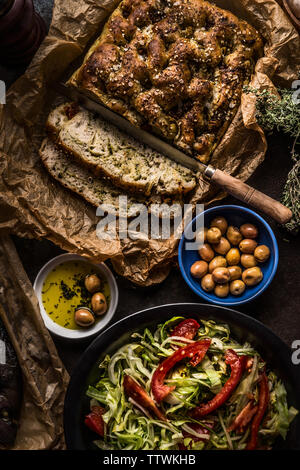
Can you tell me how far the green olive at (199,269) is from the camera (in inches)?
139

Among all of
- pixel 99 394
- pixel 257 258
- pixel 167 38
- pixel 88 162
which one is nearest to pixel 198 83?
pixel 167 38

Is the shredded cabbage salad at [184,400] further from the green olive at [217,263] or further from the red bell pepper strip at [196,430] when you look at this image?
the green olive at [217,263]

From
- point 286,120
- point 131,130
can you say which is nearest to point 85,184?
point 131,130

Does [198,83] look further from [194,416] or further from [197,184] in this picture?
[194,416]

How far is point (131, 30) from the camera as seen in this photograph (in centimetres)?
348

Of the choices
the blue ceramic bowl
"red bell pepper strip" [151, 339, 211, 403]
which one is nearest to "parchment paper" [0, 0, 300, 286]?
the blue ceramic bowl

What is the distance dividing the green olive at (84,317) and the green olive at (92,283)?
0.48ft

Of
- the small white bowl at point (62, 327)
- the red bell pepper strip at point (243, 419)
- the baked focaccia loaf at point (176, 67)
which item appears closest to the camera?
the red bell pepper strip at point (243, 419)

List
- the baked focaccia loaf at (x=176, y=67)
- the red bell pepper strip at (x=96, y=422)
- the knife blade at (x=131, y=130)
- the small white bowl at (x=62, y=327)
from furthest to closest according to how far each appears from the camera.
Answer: the small white bowl at (x=62, y=327) → the knife blade at (x=131, y=130) → the baked focaccia loaf at (x=176, y=67) → the red bell pepper strip at (x=96, y=422)

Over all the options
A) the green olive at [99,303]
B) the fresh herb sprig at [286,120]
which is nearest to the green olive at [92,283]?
the green olive at [99,303]

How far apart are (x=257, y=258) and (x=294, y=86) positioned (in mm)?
1217

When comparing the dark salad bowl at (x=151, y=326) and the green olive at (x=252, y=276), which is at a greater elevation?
the green olive at (x=252, y=276)

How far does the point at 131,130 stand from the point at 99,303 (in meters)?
1.23

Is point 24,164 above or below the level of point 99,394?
above
